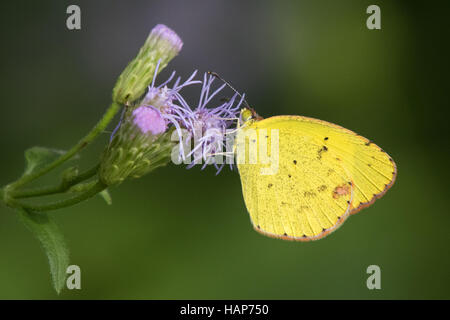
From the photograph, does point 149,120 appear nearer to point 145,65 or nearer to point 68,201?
point 145,65

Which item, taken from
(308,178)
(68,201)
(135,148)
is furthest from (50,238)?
(308,178)

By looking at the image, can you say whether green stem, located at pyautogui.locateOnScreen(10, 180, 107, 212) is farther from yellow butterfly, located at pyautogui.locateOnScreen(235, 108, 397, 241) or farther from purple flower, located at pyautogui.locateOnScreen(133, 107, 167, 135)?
yellow butterfly, located at pyautogui.locateOnScreen(235, 108, 397, 241)

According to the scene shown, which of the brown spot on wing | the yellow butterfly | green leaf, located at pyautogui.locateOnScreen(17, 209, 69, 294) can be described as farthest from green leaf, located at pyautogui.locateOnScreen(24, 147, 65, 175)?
the brown spot on wing

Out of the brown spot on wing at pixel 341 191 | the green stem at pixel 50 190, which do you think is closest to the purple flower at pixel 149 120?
the green stem at pixel 50 190

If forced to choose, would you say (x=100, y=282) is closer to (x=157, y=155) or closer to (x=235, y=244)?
(x=235, y=244)

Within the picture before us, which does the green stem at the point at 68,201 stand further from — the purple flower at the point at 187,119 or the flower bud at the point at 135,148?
the purple flower at the point at 187,119

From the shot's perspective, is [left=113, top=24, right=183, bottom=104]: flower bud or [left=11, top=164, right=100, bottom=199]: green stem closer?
[left=11, top=164, right=100, bottom=199]: green stem

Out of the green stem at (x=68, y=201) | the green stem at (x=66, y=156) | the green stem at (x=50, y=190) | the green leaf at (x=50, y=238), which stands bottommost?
the green leaf at (x=50, y=238)

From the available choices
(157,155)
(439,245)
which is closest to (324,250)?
(439,245)
